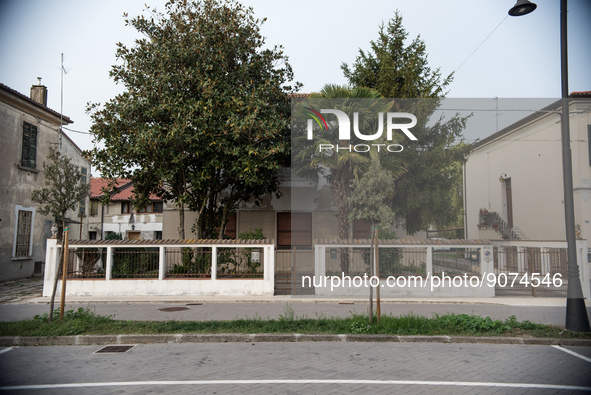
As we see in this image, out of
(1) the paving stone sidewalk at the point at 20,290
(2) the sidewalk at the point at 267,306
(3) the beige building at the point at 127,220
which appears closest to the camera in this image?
(2) the sidewalk at the point at 267,306

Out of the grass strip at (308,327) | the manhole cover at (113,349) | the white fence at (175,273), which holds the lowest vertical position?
the manhole cover at (113,349)

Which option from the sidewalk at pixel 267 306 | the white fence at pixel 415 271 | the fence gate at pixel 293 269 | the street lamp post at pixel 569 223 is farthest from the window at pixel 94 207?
the street lamp post at pixel 569 223

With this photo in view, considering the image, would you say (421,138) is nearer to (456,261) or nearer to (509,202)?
(456,261)

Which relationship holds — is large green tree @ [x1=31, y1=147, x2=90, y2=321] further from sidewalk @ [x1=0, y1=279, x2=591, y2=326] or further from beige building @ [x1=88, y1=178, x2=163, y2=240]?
beige building @ [x1=88, y1=178, x2=163, y2=240]

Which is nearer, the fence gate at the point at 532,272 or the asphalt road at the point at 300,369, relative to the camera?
the asphalt road at the point at 300,369

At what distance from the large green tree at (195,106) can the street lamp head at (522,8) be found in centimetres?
827

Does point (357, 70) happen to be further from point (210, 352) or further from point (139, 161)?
point (210, 352)

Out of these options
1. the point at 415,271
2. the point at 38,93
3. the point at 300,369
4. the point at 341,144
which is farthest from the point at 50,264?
the point at 38,93

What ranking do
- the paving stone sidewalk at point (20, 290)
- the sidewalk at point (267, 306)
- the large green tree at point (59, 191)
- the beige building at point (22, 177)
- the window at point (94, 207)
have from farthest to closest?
the window at point (94, 207) → the beige building at point (22, 177) → the large green tree at point (59, 191) → the paving stone sidewalk at point (20, 290) → the sidewalk at point (267, 306)

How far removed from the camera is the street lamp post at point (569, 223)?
812 cm

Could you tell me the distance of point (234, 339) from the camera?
792cm

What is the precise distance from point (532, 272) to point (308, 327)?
33.4 feet

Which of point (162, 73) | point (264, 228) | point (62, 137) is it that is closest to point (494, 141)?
point (264, 228)

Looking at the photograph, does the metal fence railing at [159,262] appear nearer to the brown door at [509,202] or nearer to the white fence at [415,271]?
the white fence at [415,271]
